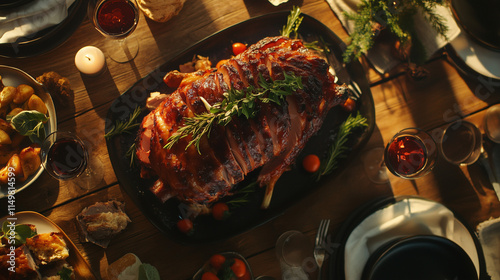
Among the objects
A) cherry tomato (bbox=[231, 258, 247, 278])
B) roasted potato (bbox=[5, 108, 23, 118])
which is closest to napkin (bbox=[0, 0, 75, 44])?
roasted potato (bbox=[5, 108, 23, 118])

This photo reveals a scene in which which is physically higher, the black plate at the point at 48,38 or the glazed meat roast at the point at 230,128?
the black plate at the point at 48,38

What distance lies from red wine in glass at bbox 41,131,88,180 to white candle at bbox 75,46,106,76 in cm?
52

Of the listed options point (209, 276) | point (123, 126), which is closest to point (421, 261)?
point (209, 276)

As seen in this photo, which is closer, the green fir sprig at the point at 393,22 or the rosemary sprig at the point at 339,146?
the green fir sprig at the point at 393,22

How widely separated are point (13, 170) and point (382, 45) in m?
2.68

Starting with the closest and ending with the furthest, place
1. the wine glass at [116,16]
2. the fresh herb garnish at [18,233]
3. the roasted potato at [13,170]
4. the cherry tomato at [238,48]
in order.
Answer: the fresh herb garnish at [18,233], the roasted potato at [13,170], the wine glass at [116,16], the cherry tomato at [238,48]

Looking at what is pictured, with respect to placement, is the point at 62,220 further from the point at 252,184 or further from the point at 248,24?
the point at 248,24

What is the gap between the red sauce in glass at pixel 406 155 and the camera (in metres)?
2.40

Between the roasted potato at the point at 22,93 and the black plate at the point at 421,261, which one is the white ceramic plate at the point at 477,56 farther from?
the roasted potato at the point at 22,93

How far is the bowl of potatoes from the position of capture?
236 centimetres

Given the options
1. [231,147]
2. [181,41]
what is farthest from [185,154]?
[181,41]

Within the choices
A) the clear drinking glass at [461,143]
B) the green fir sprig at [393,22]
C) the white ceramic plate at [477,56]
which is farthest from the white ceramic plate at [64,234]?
the white ceramic plate at [477,56]

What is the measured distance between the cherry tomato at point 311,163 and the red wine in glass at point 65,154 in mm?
1451

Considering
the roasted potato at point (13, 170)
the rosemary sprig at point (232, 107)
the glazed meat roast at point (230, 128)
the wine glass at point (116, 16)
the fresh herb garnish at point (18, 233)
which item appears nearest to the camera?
the rosemary sprig at point (232, 107)
